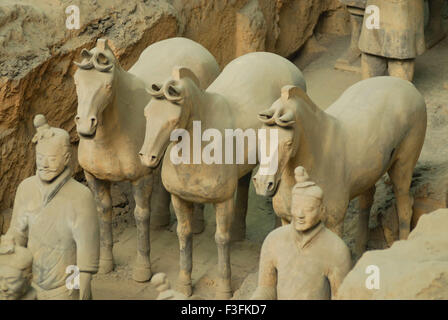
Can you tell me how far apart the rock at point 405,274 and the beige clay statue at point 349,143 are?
128cm

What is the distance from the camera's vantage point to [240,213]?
9.98m

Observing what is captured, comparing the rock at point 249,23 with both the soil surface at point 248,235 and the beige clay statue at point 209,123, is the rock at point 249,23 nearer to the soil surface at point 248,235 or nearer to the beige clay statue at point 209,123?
the soil surface at point 248,235

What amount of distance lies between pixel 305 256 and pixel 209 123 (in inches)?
83.7

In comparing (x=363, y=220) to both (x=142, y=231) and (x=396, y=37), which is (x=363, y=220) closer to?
(x=142, y=231)

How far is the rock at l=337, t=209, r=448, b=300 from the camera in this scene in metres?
6.10

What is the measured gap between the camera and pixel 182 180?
8.37m

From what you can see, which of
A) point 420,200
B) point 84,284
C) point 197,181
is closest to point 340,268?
point 84,284

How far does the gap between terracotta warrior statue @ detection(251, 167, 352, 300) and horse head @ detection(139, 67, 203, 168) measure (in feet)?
5.06

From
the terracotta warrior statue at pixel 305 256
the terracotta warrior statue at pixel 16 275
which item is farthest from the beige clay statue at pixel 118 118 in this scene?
the terracotta warrior statue at pixel 305 256

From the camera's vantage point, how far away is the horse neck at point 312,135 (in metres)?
7.79

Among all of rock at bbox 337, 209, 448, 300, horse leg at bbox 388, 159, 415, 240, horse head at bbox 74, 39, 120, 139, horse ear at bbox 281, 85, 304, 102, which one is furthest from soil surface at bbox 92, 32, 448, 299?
rock at bbox 337, 209, 448, 300

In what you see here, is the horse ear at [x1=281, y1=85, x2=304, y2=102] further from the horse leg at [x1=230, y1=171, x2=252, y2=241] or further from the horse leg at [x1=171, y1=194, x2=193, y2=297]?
the horse leg at [x1=230, y1=171, x2=252, y2=241]
